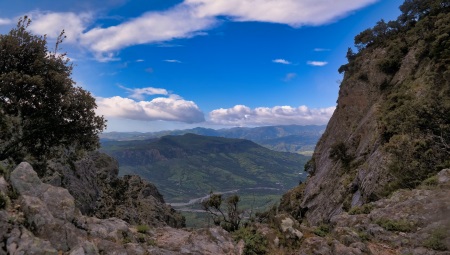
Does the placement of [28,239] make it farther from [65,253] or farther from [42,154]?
[42,154]

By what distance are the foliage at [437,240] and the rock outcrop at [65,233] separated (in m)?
11.8

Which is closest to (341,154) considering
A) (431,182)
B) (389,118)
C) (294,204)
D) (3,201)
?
(389,118)

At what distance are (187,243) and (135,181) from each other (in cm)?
9407

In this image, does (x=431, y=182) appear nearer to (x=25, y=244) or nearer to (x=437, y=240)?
(x=437, y=240)

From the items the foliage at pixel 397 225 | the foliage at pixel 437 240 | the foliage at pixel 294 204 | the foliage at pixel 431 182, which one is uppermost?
the foliage at pixel 431 182

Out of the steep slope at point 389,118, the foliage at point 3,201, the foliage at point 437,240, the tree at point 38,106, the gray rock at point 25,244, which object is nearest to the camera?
the gray rock at point 25,244

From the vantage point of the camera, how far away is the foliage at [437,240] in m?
17.0

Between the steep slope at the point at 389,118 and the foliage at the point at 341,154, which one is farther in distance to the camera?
the foliage at the point at 341,154

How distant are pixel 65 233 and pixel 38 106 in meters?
17.8

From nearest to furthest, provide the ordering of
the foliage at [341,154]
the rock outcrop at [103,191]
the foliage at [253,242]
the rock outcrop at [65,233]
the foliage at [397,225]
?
the rock outcrop at [65,233] < the foliage at [253,242] < the foliage at [397,225] < the rock outcrop at [103,191] < the foliage at [341,154]

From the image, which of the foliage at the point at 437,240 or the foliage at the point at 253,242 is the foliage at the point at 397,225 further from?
the foliage at the point at 253,242

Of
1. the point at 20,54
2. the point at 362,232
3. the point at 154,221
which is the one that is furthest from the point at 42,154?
the point at 154,221

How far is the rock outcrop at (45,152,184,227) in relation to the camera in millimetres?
50234

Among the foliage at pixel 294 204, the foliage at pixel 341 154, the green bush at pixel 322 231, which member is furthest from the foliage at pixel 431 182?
the foliage at pixel 294 204
